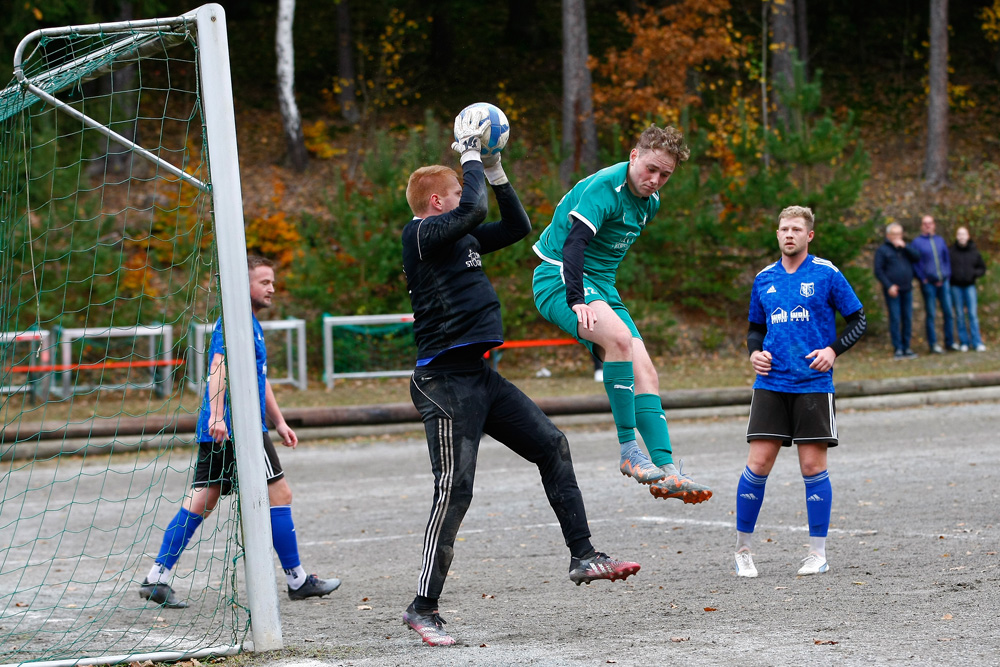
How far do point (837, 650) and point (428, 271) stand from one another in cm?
236

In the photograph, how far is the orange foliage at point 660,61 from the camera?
21.1m

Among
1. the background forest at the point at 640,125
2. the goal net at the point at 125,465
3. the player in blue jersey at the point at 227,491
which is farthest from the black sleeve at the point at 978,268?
the player in blue jersey at the point at 227,491

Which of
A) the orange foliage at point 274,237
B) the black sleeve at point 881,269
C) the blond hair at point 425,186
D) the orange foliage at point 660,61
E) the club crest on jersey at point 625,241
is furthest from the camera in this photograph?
the orange foliage at point 660,61

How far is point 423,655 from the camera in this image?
455cm

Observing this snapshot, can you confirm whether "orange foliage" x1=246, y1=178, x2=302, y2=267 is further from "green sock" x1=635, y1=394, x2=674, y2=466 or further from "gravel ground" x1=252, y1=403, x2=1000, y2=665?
"green sock" x1=635, y1=394, x2=674, y2=466

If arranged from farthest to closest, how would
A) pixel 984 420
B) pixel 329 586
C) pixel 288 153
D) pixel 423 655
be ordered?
pixel 288 153 → pixel 984 420 → pixel 329 586 → pixel 423 655

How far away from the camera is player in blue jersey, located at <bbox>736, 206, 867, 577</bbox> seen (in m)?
5.85

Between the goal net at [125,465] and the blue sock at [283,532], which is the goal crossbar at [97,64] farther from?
the blue sock at [283,532]

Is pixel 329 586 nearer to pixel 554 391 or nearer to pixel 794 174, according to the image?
pixel 554 391

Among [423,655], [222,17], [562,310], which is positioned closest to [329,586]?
[423,655]

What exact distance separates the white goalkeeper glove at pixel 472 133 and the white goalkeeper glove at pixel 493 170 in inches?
5.4

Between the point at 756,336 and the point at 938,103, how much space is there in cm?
1948

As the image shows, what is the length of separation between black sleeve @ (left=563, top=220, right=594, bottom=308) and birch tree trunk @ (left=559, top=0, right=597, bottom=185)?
50.7 ft

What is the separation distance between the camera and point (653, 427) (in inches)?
205
